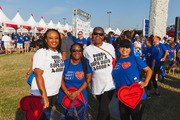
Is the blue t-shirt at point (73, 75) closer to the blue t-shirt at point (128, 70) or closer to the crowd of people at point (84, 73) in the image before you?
the crowd of people at point (84, 73)

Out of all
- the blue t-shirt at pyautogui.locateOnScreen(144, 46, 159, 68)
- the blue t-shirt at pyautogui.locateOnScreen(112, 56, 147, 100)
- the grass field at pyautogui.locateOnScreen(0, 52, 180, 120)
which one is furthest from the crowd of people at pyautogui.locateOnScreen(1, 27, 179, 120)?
the blue t-shirt at pyautogui.locateOnScreen(144, 46, 159, 68)

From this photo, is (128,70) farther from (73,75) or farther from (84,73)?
(73,75)

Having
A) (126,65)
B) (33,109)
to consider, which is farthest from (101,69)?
(33,109)

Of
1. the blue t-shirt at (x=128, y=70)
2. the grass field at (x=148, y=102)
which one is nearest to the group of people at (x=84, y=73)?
the blue t-shirt at (x=128, y=70)

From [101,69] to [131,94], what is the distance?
0.67 m

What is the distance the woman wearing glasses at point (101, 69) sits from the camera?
2529 mm

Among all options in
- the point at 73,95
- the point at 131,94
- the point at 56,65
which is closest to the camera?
the point at 56,65

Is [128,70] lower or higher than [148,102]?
higher

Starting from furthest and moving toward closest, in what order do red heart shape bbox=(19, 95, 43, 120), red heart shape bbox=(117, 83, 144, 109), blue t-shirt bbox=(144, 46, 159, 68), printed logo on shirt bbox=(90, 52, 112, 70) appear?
blue t-shirt bbox=(144, 46, 159, 68)
printed logo on shirt bbox=(90, 52, 112, 70)
red heart shape bbox=(117, 83, 144, 109)
red heart shape bbox=(19, 95, 43, 120)

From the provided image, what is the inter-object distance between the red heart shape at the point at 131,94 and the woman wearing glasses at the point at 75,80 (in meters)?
0.65

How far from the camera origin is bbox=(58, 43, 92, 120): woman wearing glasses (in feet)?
7.80

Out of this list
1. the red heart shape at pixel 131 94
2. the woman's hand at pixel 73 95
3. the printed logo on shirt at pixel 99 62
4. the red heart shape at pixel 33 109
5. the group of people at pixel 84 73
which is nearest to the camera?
the red heart shape at pixel 33 109

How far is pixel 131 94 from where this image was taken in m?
2.21

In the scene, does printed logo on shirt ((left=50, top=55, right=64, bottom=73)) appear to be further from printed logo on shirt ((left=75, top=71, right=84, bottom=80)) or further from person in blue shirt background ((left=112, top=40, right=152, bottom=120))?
person in blue shirt background ((left=112, top=40, right=152, bottom=120))
